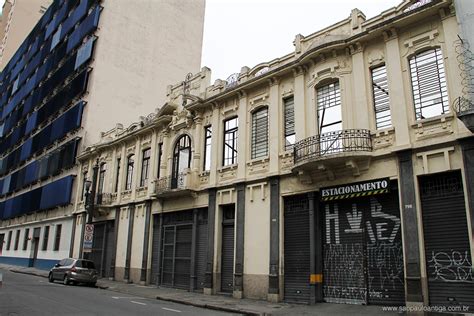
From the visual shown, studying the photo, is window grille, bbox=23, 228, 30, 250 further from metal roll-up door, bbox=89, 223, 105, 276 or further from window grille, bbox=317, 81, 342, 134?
window grille, bbox=317, 81, 342, 134

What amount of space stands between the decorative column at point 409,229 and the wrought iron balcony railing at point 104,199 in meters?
20.2

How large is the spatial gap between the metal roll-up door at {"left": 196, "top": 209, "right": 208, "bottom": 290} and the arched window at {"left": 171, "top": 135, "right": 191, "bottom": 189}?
243 centimetres

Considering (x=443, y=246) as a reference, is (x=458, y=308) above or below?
below

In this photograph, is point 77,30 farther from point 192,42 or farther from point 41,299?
point 41,299

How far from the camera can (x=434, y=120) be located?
41.4 ft

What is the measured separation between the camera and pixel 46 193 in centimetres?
3669

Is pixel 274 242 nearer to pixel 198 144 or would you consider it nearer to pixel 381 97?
pixel 381 97

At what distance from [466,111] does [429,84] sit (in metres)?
2.56

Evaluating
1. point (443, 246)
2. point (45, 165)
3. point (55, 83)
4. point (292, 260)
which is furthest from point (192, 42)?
point (443, 246)

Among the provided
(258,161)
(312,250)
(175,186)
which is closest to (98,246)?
(175,186)

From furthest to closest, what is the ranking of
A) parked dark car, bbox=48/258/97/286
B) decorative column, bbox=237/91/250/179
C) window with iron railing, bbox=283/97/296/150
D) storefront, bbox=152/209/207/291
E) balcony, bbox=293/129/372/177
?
parked dark car, bbox=48/258/97/286 → storefront, bbox=152/209/207/291 → decorative column, bbox=237/91/250/179 → window with iron railing, bbox=283/97/296/150 → balcony, bbox=293/129/372/177

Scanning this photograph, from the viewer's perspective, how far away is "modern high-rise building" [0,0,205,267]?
113 feet

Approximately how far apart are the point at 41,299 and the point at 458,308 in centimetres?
1323

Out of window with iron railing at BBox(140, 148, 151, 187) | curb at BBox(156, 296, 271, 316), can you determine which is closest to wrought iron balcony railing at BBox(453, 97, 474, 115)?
curb at BBox(156, 296, 271, 316)
